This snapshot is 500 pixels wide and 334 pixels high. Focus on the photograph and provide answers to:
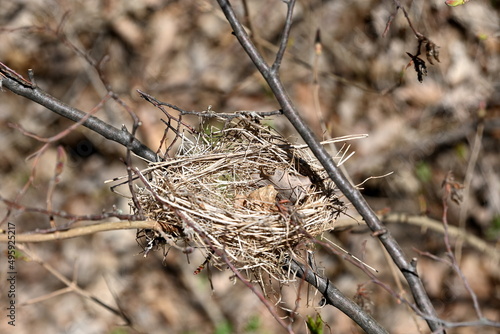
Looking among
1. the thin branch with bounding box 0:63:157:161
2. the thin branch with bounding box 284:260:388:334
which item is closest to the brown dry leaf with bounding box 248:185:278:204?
the thin branch with bounding box 284:260:388:334

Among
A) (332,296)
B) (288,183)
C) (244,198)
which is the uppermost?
(288,183)

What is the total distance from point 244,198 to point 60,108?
843 mm

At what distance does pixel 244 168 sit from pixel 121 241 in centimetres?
321

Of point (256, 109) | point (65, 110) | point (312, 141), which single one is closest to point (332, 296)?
point (312, 141)

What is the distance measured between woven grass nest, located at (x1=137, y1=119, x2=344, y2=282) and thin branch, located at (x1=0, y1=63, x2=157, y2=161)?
15 centimetres

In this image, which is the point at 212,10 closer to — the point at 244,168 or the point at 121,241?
the point at 244,168

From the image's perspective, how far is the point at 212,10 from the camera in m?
4.10

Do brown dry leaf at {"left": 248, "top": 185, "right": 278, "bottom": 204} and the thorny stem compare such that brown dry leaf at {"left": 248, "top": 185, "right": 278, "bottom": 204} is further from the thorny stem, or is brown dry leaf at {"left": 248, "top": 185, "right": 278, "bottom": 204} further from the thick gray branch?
the thick gray branch

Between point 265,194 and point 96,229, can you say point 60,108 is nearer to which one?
point 96,229

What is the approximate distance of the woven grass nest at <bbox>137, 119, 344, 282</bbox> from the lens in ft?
6.60

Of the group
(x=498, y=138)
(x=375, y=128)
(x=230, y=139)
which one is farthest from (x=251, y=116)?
(x=498, y=138)

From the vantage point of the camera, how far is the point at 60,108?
2170mm

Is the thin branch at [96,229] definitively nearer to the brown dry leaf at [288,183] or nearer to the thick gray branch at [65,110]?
the thick gray branch at [65,110]

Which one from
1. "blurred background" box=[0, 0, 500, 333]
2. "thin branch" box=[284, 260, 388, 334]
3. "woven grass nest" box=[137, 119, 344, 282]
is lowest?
"thin branch" box=[284, 260, 388, 334]
